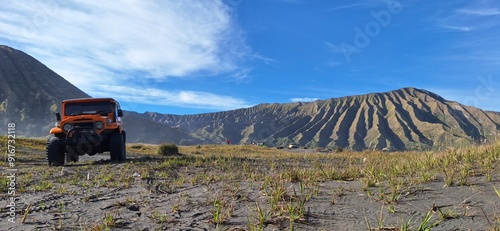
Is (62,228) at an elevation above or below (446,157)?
below

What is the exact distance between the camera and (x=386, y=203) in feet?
14.4

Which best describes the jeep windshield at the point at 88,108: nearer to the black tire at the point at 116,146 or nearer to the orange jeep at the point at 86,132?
the orange jeep at the point at 86,132

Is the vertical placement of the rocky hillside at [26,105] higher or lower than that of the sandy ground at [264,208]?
higher

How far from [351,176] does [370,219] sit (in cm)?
268

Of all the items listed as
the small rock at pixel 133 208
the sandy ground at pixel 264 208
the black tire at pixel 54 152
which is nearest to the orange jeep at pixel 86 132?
the black tire at pixel 54 152

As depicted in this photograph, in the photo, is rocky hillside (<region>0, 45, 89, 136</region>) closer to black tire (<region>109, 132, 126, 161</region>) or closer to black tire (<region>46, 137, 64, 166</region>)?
black tire (<region>46, 137, 64, 166</region>)

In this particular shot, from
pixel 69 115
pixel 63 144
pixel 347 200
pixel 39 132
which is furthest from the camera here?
pixel 39 132

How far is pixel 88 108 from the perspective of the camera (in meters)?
14.1

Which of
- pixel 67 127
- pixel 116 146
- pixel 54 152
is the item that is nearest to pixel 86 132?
pixel 67 127

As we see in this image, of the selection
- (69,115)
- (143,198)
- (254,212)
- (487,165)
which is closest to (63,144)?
(69,115)

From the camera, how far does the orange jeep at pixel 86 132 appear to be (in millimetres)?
12594

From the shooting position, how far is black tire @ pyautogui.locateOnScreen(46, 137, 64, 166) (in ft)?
41.3

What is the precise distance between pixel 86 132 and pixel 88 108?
1930 millimetres

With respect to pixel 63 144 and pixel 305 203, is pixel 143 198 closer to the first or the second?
pixel 305 203
